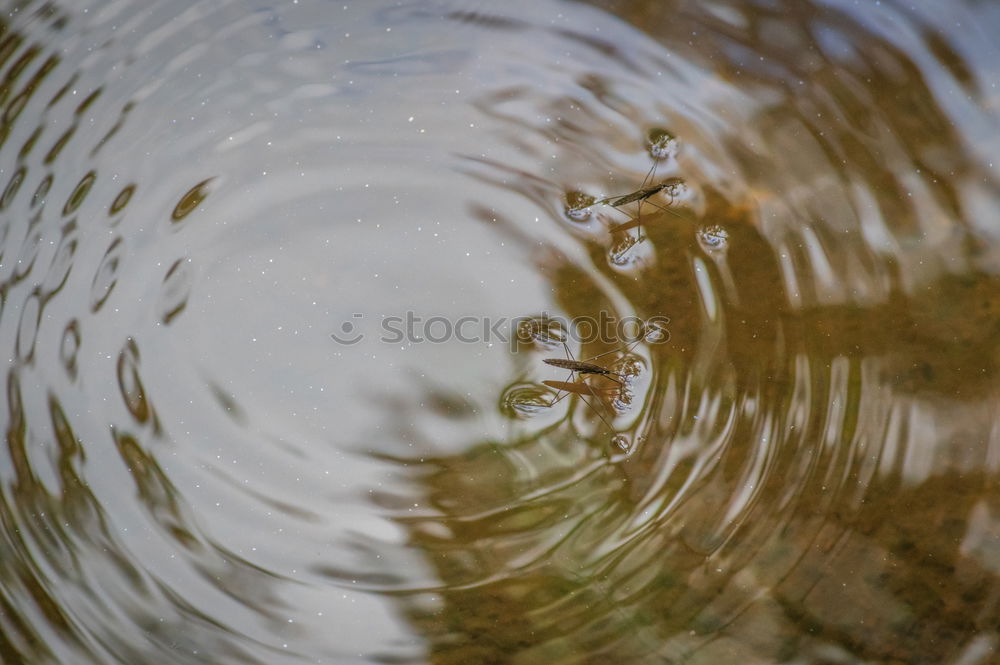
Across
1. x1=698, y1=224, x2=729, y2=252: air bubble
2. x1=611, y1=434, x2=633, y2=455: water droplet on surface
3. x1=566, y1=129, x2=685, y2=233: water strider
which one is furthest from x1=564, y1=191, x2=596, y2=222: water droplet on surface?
x1=611, y1=434, x2=633, y2=455: water droplet on surface

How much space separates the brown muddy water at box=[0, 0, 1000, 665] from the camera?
2508 millimetres

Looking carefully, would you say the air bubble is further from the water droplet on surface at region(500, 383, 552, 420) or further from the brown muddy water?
the water droplet on surface at region(500, 383, 552, 420)

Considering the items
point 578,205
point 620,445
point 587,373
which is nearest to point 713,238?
point 578,205

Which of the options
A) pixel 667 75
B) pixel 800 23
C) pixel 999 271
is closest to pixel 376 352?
pixel 667 75

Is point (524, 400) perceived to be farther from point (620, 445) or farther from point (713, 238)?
point (713, 238)

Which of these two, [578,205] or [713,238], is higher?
[578,205]

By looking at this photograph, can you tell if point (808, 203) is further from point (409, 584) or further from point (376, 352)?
point (409, 584)

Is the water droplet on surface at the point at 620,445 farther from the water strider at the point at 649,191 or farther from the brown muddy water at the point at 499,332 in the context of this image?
the water strider at the point at 649,191

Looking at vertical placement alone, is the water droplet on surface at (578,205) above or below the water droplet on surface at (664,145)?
below

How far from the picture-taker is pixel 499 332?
262cm

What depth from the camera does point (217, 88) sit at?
2.69 meters

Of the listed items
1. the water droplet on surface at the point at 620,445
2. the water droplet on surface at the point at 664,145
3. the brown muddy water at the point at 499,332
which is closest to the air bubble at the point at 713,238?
the brown muddy water at the point at 499,332

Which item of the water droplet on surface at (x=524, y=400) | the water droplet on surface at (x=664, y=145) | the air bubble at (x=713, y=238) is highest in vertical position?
the water droplet on surface at (x=664, y=145)

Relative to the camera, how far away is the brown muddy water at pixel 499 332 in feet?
8.23
